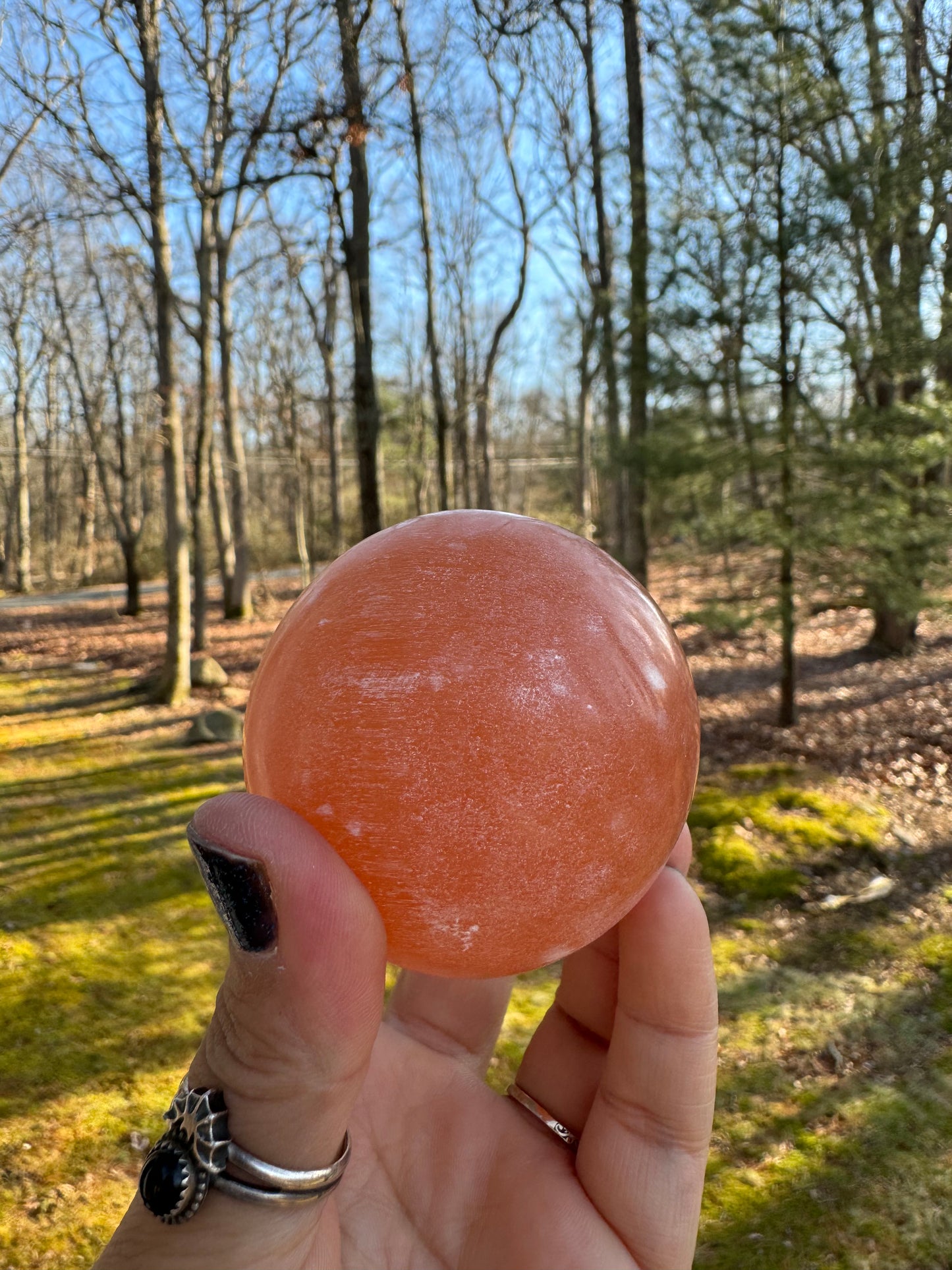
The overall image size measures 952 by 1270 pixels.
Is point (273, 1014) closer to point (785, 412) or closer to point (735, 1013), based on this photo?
point (735, 1013)

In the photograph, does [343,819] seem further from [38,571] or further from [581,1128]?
[38,571]

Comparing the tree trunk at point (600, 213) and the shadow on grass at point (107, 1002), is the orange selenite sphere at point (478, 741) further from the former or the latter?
the tree trunk at point (600, 213)

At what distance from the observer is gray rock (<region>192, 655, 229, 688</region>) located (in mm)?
11945

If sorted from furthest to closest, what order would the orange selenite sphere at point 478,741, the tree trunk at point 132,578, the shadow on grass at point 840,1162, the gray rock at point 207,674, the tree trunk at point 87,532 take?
the tree trunk at point 87,532, the tree trunk at point 132,578, the gray rock at point 207,674, the shadow on grass at point 840,1162, the orange selenite sphere at point 478,741

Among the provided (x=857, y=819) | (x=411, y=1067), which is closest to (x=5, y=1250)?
(x=411, y=1067)

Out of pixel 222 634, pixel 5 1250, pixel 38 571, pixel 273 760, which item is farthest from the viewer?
pixel 38 571

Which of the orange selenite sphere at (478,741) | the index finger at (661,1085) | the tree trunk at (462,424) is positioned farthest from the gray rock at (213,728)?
the tree trunk at (462,424)

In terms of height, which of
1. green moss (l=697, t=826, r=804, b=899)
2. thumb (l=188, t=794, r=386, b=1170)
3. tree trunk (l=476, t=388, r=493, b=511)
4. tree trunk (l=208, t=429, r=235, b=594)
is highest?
tree trunk (l=476, t=388, r=493, b=511)

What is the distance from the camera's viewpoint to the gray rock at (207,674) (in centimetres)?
1195

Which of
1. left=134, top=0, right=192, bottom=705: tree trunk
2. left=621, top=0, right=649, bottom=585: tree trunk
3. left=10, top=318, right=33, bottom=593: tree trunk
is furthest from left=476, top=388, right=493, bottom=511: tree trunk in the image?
left=10, top=318, right=33, bottom=593: tree trunk

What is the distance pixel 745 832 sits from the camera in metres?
6.66

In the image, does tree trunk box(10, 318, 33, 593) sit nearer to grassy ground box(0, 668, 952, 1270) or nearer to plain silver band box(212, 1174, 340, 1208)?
grassy ground box(0, 668, 952, 1270)

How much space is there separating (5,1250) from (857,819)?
640cm

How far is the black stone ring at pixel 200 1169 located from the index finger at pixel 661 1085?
0.96m
